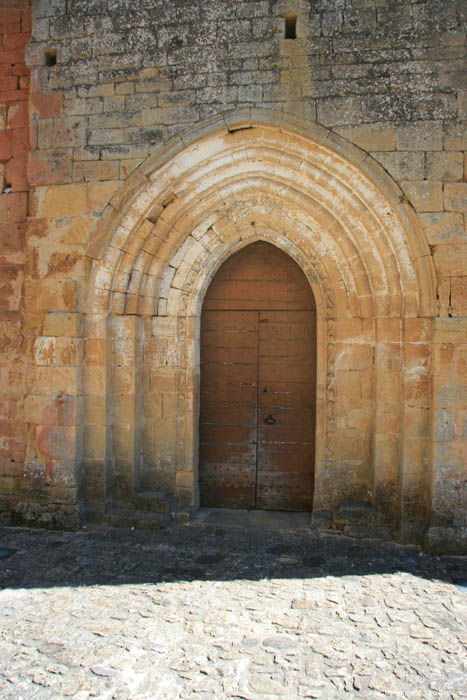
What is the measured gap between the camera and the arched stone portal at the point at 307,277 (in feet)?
14.5

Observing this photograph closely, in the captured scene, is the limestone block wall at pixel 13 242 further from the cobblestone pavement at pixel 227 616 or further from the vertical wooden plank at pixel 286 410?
the vertical wooden plank at pixel 286 410

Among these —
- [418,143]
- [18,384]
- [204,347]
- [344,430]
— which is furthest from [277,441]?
[418,143]

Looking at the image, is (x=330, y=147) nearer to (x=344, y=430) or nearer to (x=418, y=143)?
(x=418, y=143)

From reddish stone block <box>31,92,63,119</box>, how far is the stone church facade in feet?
0.07

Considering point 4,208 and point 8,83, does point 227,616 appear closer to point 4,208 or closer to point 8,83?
point 4,208

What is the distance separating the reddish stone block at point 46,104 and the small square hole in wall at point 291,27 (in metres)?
2.10

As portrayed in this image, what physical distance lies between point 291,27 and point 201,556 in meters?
4.50

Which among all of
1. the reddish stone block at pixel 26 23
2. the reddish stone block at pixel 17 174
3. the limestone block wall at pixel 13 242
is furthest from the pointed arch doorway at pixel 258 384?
the reddish stone block at pixel 26 23

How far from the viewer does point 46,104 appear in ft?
16.0

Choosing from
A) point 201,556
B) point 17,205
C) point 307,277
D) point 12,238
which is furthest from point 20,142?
point 201,556

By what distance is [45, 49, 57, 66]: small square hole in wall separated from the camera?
16.1 feet

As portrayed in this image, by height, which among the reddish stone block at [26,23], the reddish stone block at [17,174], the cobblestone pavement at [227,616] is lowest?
the cobblestone pavement at [227,616]

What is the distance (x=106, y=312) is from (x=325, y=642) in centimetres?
321

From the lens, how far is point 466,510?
423cm
